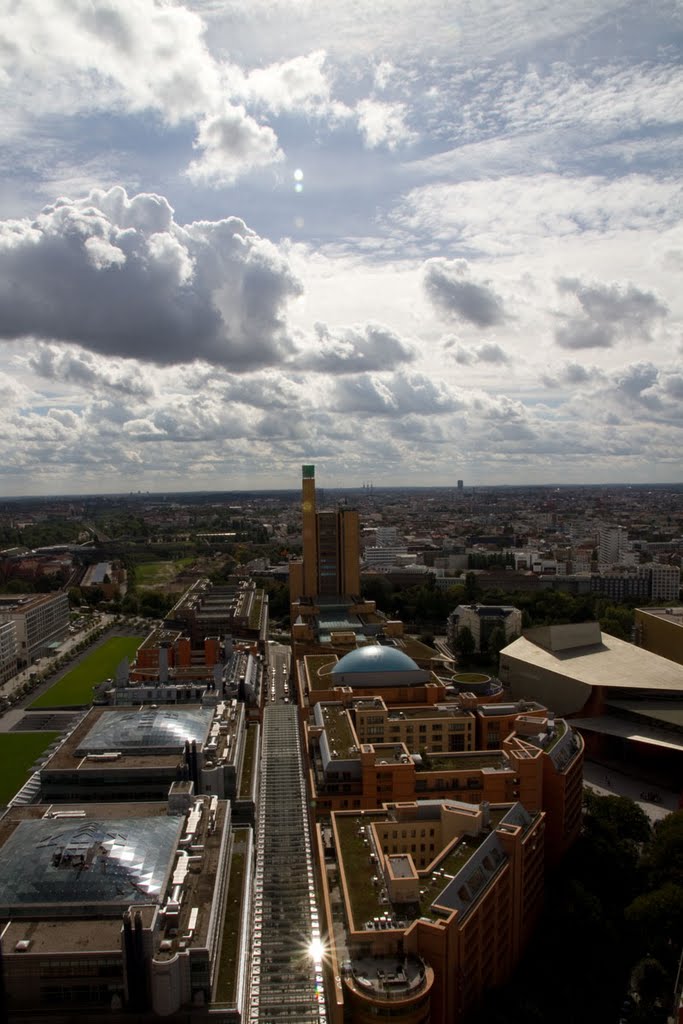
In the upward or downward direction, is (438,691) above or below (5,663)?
above

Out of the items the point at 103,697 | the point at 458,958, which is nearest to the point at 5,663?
the point at 103,697

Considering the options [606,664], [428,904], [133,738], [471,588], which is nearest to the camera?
[428,904]

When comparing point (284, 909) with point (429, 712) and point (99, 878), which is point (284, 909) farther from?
point (429, 712)

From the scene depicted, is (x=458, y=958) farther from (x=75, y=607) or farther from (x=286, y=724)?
(x=75, y=607)

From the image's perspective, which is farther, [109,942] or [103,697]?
[103,697]

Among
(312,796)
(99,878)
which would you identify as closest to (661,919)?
(312,796)

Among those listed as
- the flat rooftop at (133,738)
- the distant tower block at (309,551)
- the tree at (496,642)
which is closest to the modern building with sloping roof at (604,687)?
the tree at (496,642)

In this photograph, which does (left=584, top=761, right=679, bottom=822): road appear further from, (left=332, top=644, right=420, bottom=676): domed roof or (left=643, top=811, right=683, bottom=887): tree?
(left=332, top=644, right=420, bottom=676): domed roof
